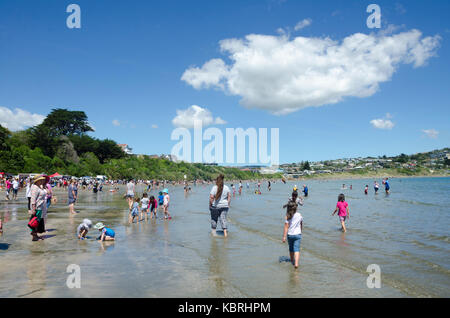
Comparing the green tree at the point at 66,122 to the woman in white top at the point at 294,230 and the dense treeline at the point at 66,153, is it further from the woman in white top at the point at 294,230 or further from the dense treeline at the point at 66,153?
the woman in white top at the point at 294,230

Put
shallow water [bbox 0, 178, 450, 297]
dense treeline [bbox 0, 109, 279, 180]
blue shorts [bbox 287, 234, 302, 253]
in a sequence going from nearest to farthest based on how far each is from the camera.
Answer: shallow water [bbox 0, 178, 450, 297] < blue shorts [bbox 287, 234, 302, 253] < dense treeline [bbox 0, 109, 279, 180]

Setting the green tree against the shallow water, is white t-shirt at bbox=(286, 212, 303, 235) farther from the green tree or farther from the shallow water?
the green tree

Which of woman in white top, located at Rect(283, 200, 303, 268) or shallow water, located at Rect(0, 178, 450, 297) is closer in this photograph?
shallow water, located at Rect(0, 178, 450, 297)

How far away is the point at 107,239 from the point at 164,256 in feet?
8.96

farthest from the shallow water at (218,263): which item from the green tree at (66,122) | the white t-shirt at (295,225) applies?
the green tree at (66,122)

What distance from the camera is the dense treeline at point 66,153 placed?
4943cm

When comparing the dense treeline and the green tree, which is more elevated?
the green tree

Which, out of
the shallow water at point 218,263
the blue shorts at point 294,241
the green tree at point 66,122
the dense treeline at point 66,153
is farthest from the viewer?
the green tree at point 66,122

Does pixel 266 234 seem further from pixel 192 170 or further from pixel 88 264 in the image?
pixel 192 170

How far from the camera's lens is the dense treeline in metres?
49.4

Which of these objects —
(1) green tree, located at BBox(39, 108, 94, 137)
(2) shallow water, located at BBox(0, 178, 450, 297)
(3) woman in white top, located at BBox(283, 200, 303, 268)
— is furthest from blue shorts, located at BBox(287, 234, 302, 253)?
(1) green tree, located at BBox(39, 108, 94, 137)
